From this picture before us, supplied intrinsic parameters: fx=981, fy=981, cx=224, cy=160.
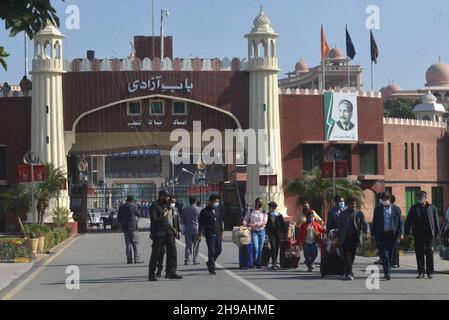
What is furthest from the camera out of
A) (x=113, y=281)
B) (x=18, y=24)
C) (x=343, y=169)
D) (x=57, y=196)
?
(x=57, y=196)

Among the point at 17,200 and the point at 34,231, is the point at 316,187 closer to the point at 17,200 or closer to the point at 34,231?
the point at 17,200

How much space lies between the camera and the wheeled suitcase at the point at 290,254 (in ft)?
71.9

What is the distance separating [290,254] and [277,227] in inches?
27.9

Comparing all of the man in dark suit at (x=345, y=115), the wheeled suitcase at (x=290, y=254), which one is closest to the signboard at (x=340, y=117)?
the man in dark suit at (x=345, y=115)

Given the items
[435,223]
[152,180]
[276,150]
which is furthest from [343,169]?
[152,180]

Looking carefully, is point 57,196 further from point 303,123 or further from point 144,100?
point 303,123

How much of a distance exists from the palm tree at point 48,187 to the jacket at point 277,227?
26.2 meters

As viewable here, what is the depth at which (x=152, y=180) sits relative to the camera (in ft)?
354

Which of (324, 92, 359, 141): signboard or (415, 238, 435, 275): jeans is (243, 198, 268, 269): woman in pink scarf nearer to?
(415, 238, 435, 275): jeans

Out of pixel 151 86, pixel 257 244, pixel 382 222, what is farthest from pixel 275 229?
pixel 151 86

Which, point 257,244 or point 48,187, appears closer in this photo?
point 257,244

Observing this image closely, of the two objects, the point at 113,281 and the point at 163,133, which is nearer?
the point at 113,281

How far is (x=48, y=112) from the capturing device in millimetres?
49625

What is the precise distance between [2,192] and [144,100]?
887cm
